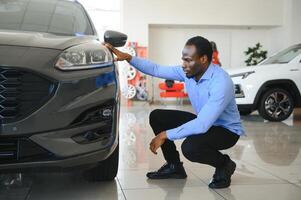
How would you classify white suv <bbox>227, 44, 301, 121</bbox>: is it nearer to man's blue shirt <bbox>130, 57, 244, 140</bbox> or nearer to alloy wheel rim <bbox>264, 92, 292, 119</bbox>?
alloy wheel rim <bbox>264, 92, 292, 119</bbox>

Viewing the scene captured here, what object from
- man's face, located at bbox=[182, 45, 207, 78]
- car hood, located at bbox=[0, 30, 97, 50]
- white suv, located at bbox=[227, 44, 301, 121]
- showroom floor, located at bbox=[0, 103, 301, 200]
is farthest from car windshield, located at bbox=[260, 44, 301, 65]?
car hood, located at bbox=[0, 30, 97, 50]

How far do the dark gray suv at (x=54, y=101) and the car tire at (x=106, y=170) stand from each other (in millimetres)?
492

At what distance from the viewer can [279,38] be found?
550 inches

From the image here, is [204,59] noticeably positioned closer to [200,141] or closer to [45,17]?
[200,141]

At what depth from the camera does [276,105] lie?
25.5 feet

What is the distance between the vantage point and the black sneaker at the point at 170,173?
349 centimetres

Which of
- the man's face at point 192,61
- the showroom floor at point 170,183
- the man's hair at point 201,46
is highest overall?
the man's hair at point 201,46

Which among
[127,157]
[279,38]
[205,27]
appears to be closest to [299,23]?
[279,38]

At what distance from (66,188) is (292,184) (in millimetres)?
1736

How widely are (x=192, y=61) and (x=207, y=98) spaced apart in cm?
30

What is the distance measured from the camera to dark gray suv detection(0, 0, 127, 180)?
2.36m

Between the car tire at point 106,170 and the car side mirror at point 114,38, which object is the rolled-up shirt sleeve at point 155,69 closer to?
the car side mirror at point 114,38

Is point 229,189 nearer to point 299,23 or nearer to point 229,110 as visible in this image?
point 229,110

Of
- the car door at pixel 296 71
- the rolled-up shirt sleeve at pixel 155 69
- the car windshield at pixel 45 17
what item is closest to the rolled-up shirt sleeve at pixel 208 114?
the rolled-up shirt sleeve at pixel 155 69
